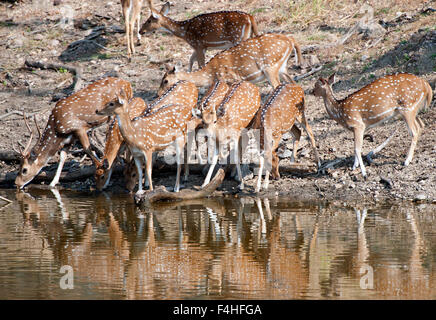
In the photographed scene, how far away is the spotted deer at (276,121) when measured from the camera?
10789 millimetres

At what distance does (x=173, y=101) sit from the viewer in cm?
1162

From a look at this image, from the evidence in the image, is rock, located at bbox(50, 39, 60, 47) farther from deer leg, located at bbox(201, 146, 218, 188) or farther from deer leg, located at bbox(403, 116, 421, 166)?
deer leg, located at bbox(403, 116, 421, 166)

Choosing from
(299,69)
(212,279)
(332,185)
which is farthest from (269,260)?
(299,69)

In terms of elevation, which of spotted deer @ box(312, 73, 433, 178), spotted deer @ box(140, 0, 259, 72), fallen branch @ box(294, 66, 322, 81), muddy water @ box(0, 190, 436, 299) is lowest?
muddy water @ box(0, 190, 436, 299)

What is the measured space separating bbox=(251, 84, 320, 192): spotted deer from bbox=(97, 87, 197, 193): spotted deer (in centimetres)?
122

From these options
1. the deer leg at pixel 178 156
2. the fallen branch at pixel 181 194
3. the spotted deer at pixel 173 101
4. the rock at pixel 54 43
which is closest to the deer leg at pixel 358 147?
the fallen branch at pixel 181 194

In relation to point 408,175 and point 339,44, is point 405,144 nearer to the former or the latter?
point 408,175

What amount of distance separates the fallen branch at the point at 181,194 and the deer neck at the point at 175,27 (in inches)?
192

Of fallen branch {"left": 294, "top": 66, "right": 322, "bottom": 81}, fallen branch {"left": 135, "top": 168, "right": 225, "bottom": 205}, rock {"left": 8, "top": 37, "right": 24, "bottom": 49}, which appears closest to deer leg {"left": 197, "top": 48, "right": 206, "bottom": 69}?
fallen branch {"left": 294, "top": 66, "right": 322, "bottom": 81}

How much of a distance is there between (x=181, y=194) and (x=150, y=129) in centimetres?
113

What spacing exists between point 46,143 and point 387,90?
555cm

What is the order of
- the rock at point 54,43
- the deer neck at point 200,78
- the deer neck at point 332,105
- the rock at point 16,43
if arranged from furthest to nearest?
the rock at point 16,43, the rock at point 54,43, the deer neck at point 200,78, the deer neck at point 332,105

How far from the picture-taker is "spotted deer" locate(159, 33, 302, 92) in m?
12.7

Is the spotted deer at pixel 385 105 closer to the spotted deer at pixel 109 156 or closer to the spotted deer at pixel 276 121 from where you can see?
the spotted deer at pixel 276 121
